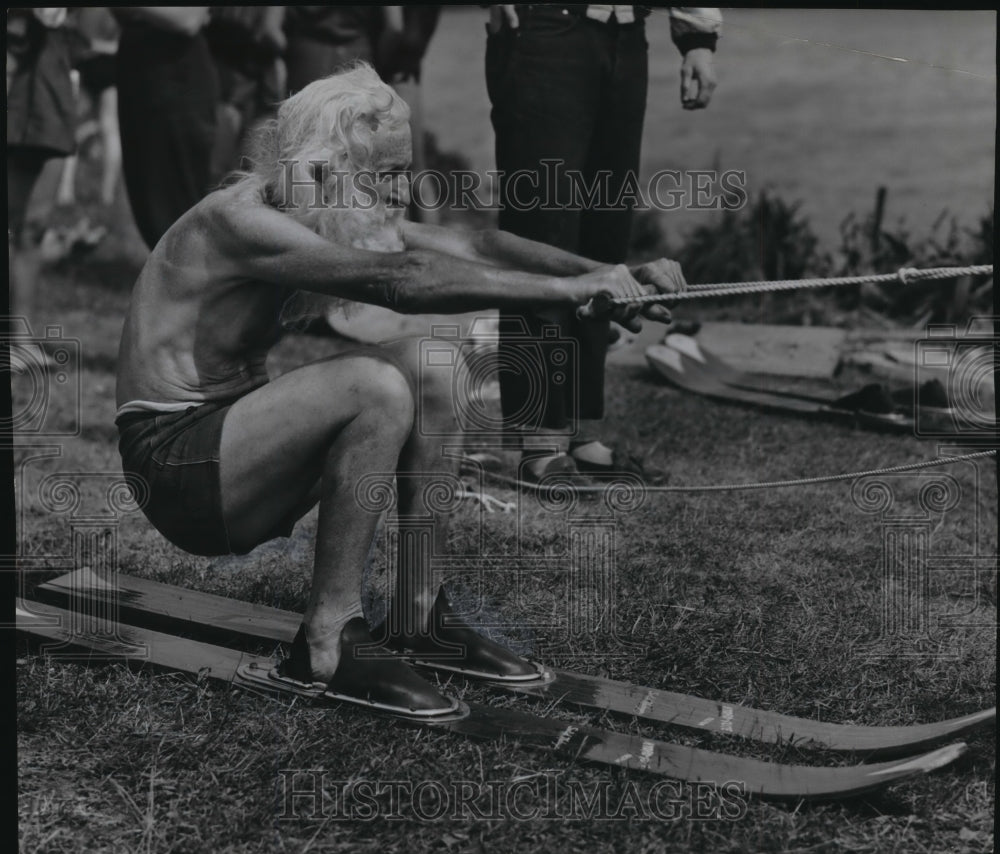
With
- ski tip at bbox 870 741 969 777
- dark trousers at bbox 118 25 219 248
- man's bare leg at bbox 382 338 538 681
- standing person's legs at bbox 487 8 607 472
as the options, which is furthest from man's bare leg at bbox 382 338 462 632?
dark trousers at bbox 118 25 219 248

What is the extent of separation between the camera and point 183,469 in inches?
82.9

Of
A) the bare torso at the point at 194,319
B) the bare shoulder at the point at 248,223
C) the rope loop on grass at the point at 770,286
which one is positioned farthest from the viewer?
the bare torso at the point at 194,319

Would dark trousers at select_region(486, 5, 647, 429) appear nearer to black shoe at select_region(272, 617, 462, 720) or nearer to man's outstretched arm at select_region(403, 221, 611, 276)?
man's outstretched arm at select_region(403, 221, 611, 276)

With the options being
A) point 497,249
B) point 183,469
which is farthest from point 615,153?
point 183,469

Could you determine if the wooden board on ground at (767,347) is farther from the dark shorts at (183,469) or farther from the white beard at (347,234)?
the dark shorts at (183,469)

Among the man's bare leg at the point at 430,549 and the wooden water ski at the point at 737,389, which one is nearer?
the man's bare leg at the point at 430,549

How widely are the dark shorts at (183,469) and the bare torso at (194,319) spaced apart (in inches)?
1.8

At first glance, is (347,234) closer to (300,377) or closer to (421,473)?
(300,377)

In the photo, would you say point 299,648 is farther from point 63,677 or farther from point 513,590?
point 513,590

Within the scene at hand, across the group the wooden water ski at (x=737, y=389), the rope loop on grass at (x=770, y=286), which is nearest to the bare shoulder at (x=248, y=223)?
the rope loop on grass at (x=770, y=286)

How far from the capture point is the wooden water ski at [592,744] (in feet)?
6.13

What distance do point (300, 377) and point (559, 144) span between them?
146 cm

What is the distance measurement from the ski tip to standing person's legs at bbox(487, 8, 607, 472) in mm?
1782

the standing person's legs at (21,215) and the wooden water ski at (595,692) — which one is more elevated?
the standing person's legs at (21,215)
